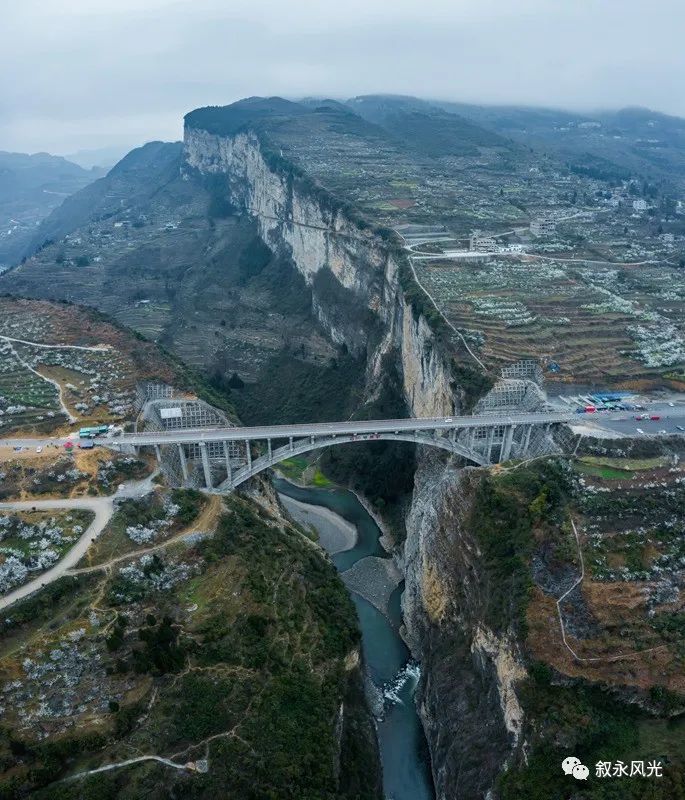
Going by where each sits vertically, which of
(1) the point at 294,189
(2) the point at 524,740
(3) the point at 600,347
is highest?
(1) the point at 294,189

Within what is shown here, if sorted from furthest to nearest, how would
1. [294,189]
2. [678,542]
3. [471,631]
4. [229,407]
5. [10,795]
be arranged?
[294,189], [229,407], [471,631], [678,542], [10,795]

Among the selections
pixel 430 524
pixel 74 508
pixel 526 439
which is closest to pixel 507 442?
pixel 526 439

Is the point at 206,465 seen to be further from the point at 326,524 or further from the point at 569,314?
the point at 569,314

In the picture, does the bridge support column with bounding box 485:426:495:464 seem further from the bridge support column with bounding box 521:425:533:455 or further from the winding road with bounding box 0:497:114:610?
the winding road with bounding box 0:497:114:610

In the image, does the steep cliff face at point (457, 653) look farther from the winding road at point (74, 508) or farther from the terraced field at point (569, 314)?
the winding road at point (74, 508)

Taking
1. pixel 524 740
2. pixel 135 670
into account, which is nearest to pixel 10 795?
pixel 135 670

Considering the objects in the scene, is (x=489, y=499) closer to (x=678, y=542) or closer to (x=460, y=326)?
(x=678, y=542)
